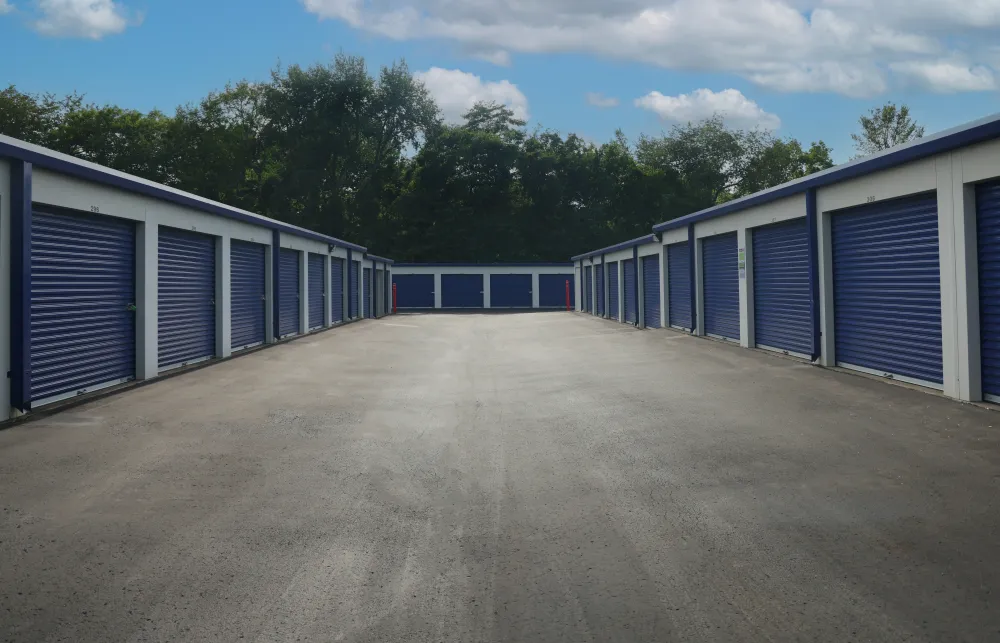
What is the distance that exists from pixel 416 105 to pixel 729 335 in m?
48.4

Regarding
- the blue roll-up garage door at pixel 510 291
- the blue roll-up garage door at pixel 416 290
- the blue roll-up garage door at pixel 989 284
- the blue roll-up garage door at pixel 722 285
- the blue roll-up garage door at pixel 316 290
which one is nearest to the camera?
the blue roll-up garage door at pixel 989 284

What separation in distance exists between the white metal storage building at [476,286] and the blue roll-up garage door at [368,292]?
9.69 meters

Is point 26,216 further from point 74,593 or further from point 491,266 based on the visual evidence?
point 491,266

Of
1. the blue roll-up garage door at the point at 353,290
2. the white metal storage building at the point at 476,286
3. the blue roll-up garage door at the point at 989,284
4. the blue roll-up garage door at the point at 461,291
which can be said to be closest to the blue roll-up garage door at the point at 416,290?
the white metal storage building at the point at 476,286

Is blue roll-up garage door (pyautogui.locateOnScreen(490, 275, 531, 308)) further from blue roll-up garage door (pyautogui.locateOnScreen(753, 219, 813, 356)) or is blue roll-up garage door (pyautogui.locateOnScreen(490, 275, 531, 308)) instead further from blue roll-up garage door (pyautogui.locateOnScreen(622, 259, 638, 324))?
blue roll-up garage door (pyautogui.locateOnScreen(753, 219, 813, 356))

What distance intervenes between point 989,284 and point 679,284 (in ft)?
47.0

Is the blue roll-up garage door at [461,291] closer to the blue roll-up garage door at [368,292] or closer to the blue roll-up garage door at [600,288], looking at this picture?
the blue roll-up garage door at [368,292]

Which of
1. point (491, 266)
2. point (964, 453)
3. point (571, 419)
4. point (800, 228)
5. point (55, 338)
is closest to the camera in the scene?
point (964, 453)

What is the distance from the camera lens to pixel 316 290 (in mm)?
27125

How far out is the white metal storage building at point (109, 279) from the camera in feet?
31.2

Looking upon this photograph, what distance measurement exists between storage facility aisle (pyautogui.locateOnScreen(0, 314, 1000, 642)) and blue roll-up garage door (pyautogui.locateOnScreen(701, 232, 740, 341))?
330 inches

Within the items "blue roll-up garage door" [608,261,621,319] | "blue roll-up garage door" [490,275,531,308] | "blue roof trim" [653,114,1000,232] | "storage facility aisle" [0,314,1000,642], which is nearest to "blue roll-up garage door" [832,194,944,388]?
"blue roof trim" [653,114,1000,232]

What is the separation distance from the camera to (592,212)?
210 ft

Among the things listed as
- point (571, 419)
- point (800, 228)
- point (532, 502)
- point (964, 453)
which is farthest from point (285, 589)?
point (800, 228)
